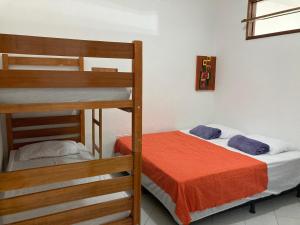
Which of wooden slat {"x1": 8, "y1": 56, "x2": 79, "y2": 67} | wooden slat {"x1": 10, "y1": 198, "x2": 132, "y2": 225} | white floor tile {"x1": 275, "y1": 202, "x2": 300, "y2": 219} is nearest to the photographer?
wooden slat {"x1": 10, "y1": 198, "x2": 132, "y2": 225}

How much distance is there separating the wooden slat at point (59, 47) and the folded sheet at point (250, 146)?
6.26ft

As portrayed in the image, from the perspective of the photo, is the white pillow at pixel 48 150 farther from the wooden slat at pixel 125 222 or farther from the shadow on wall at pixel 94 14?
the shadow on wall at pixel 94 14

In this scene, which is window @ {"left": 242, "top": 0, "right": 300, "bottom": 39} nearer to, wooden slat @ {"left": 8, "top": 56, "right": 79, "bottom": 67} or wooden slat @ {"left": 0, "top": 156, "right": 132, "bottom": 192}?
wooden slat @ {"left": 8, "top": 56, "right": 79, "bottom": 67}

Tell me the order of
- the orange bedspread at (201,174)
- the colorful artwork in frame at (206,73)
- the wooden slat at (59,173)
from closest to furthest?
the wooden slat at (59,173) → the orange bedspread at (201,174) → the colorful artwork in frame at (206,73)

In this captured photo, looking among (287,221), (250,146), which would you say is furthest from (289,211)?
(250,146)

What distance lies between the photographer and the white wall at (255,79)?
110 inches

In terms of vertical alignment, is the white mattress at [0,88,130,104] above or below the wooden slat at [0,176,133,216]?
above

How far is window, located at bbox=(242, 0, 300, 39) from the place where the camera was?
279 centimetres

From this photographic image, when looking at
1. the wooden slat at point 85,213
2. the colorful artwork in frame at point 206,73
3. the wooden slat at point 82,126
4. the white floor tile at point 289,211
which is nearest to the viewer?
the wooden slat at point 85,213

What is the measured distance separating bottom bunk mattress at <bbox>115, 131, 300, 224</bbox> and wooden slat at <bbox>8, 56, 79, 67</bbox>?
1.23 m

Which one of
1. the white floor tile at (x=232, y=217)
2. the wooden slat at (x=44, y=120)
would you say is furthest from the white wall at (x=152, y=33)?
the white floor tile at (x=232, y=217)

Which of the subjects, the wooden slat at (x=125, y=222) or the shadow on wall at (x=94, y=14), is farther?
the shadow on wall at (x=94, y=14)

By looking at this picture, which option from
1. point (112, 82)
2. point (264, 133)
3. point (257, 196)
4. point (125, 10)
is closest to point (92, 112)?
point (125, 10)

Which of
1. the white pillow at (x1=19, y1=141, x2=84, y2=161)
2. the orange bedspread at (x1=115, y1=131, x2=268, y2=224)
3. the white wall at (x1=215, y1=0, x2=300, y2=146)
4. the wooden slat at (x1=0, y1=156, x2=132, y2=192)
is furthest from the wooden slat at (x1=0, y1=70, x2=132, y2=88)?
the white wall at (x1=215, y1=0, x2=300, y2=146)
